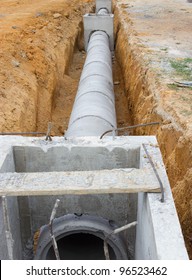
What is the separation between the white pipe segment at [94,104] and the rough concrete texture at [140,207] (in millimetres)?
1680

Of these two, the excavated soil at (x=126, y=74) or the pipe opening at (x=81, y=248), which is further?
the excavated soil at (x=126, y=74)

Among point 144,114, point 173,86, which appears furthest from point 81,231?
point 173,86

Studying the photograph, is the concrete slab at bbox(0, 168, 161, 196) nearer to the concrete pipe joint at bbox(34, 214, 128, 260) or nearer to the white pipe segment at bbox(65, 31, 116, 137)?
the concrete pipe joint at bbox(34, 214, 128, 260)

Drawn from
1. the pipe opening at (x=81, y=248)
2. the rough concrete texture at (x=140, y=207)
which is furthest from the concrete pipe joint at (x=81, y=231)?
the pipe opening at (x=81, y=248)

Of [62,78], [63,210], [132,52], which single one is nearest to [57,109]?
[62,78]

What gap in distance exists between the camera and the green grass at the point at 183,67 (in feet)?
27.9

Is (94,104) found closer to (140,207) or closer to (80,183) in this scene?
(140,207)

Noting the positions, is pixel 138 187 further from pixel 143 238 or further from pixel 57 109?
pixel 57 109

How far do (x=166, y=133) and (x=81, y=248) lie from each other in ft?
9.24

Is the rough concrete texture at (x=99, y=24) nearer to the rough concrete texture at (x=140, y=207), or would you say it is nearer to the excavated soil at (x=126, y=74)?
the excavated soil at (x=126, y=74)

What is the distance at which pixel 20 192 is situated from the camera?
3.64m

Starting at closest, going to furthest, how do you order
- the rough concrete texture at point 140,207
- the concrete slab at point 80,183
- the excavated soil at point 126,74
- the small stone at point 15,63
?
1. the rough concrete texture at point 140,207
2. the concrete slab at point 80,183
3. the excavated soil at point 126,74
4. the small stone at point 15,63

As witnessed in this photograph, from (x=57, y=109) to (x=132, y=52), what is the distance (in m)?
3.38

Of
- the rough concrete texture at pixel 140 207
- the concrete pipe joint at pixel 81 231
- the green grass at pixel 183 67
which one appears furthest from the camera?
the green grass at pixel 183 67
